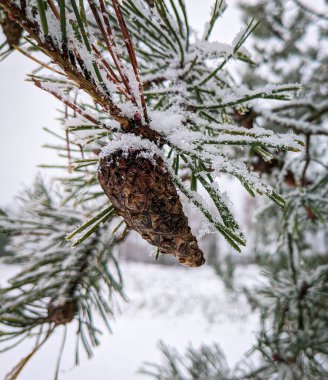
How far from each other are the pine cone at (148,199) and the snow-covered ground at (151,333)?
1.19m

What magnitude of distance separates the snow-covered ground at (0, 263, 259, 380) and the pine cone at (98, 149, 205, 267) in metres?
1.19

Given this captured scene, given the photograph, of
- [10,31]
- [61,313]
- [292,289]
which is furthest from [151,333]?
[10,31]

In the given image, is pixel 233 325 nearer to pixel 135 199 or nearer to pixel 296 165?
pixel 296 165

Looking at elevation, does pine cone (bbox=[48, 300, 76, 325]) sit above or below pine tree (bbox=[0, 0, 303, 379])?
below

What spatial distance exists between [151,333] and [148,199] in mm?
4850

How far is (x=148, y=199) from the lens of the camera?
11.2 inches

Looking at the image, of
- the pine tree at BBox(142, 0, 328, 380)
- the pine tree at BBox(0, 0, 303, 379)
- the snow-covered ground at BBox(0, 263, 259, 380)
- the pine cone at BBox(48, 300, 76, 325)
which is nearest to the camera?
the pine tree at BBox(0, 0, 303, 379)

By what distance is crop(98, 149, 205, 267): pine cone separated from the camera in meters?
0.28

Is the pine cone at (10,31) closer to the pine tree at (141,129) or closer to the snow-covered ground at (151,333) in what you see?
the pine tree at (141,129)

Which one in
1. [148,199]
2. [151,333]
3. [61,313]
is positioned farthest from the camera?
[151,333]

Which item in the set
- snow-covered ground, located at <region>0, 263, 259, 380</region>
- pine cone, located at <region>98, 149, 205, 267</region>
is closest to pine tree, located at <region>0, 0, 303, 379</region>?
pine cone, located at <region>98, 149, 205, 267</region>

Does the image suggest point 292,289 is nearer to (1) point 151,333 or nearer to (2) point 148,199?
(2) point 148,199

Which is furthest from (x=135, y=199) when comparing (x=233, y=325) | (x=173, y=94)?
(x=233, y=325)

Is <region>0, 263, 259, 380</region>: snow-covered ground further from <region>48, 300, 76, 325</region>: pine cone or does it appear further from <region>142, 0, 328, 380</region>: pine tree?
<region>48, 300, 76, 325</region>: pine cone
